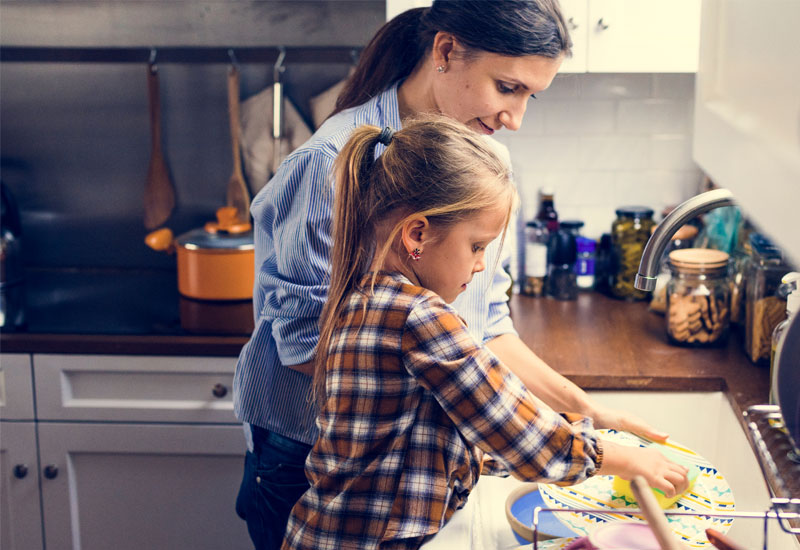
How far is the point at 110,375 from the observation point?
2.11 metres

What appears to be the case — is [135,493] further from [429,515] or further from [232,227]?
[429,515]

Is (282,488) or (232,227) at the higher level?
(232,227)

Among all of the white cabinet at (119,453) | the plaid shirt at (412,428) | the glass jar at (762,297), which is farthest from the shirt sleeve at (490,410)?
the white cabinet at (119,453)

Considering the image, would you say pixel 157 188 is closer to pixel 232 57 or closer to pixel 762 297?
pixel 232 57

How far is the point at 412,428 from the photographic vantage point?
3.52 ft

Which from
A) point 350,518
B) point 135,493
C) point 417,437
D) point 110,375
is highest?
point 417,437

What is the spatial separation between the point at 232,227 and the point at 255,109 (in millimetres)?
438

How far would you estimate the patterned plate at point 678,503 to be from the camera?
3.26 feet

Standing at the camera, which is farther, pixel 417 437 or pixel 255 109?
pixel 255 109

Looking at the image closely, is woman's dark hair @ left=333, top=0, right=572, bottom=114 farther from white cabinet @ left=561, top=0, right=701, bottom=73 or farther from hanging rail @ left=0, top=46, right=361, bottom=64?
hanging rail @ left=0, top=46, right=361, bottom=64

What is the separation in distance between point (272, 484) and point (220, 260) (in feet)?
3.25

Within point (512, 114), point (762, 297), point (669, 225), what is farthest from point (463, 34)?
point (762, 297)

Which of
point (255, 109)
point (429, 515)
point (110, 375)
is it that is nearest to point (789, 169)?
point (429, 515)

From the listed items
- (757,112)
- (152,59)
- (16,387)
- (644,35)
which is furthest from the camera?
(152,59)
